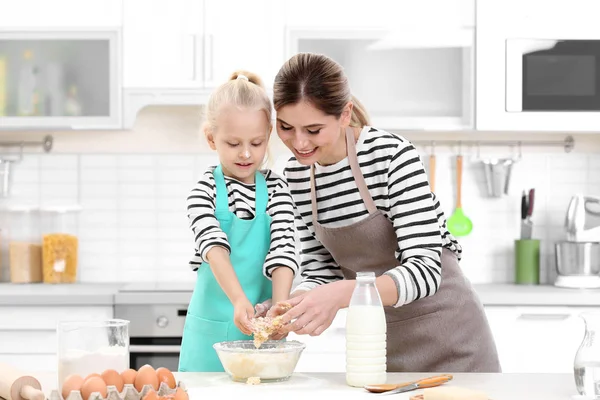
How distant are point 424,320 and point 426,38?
176 cm

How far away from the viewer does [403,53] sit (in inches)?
140

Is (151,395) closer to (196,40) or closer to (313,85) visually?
(313,85)

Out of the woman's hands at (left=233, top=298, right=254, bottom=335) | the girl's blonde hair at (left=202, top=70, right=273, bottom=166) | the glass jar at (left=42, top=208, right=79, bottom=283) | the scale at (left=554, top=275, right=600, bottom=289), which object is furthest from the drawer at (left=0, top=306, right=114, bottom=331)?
the scale at (left=554, top=275, right=600, bottom=289)

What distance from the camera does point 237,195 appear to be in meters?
1.97

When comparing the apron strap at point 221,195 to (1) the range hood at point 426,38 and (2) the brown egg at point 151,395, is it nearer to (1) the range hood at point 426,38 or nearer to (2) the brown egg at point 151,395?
(2) the brown egg at point 151,395

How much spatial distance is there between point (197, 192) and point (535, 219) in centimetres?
235

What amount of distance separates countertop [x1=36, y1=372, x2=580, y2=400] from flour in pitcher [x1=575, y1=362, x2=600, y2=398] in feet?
0.08

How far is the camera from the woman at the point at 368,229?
1811 mm

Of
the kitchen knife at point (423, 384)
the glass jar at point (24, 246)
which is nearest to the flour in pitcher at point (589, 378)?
the kitchen knife at point (423, 384)

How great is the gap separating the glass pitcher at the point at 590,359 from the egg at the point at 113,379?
764mm

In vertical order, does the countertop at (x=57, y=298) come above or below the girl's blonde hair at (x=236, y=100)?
below

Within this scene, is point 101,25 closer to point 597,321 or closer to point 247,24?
point 247,24

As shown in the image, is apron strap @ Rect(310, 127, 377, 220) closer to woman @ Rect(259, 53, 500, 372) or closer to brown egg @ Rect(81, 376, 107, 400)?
woman @ Rect(259, 53, 500, 372)

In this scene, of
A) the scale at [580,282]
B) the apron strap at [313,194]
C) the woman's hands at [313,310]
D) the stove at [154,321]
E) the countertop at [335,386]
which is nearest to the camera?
the countertop at [335,386]
